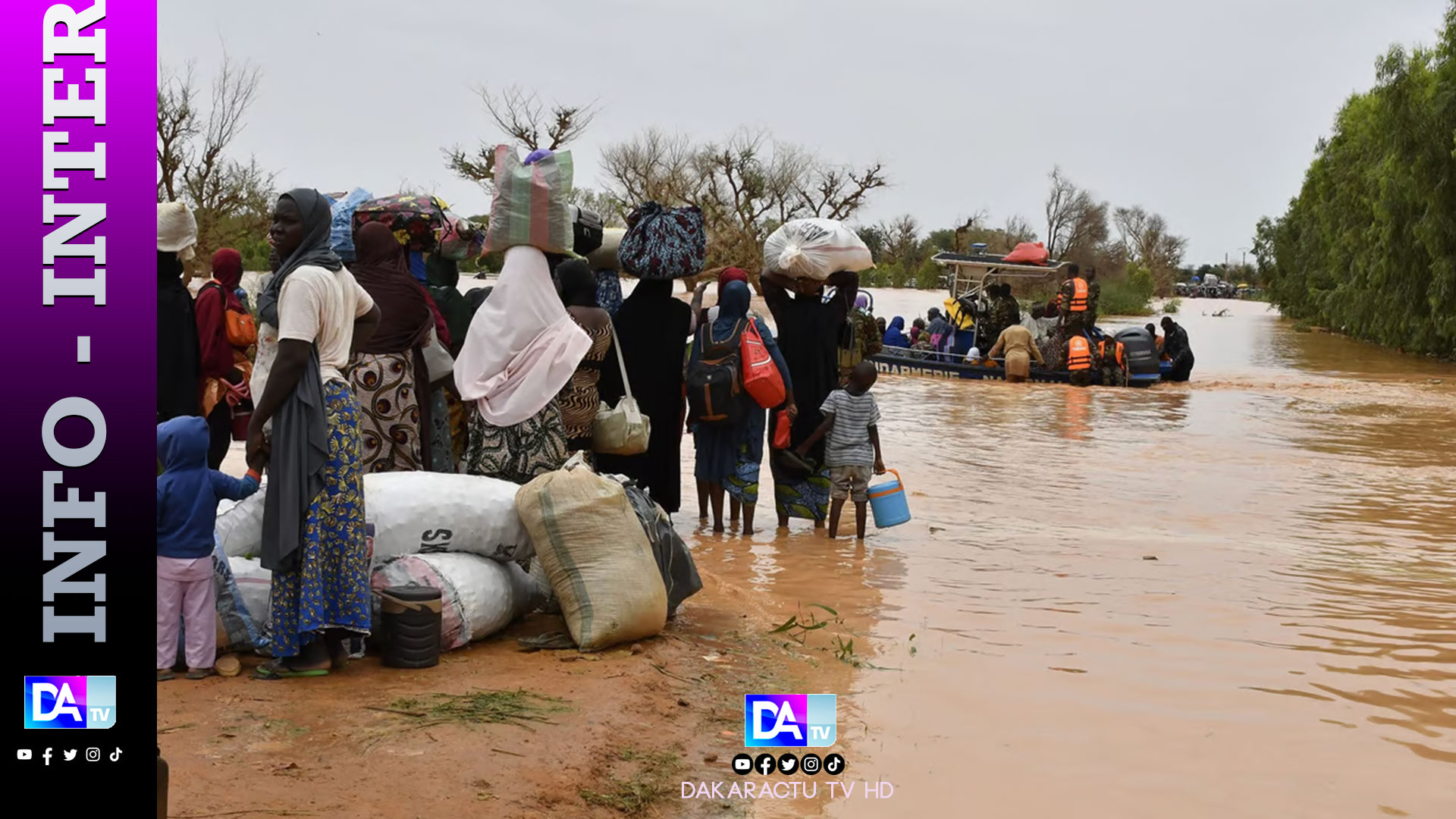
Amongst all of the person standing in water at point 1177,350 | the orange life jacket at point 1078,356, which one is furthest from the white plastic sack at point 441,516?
the person standing in water at point 1177,350

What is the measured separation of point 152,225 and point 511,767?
207 centimetres

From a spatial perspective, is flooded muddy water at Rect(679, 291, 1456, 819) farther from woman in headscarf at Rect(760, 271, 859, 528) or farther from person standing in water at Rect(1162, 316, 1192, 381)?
person standing in water at Rect(1162, 316, 1192, 381)

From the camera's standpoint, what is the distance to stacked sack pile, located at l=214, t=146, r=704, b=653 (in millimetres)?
5570

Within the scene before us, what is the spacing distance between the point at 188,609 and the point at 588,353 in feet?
8.66

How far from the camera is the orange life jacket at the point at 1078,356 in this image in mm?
22859

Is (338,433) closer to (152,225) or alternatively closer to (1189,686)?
(152,225)

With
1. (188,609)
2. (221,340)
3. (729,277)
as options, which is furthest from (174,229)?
(729,277)

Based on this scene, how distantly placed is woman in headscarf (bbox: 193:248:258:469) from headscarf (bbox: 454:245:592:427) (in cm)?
173

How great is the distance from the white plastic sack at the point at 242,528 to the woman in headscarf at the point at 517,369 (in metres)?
1.23

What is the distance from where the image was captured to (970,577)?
8461mm

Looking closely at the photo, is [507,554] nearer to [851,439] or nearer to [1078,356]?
[851,439]

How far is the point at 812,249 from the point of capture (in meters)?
9.59

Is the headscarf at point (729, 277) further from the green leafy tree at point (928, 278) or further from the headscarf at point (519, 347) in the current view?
the green leafy tree at point (928, 278)

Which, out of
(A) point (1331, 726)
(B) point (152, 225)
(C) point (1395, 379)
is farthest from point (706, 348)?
(C) point (1395, 379)
